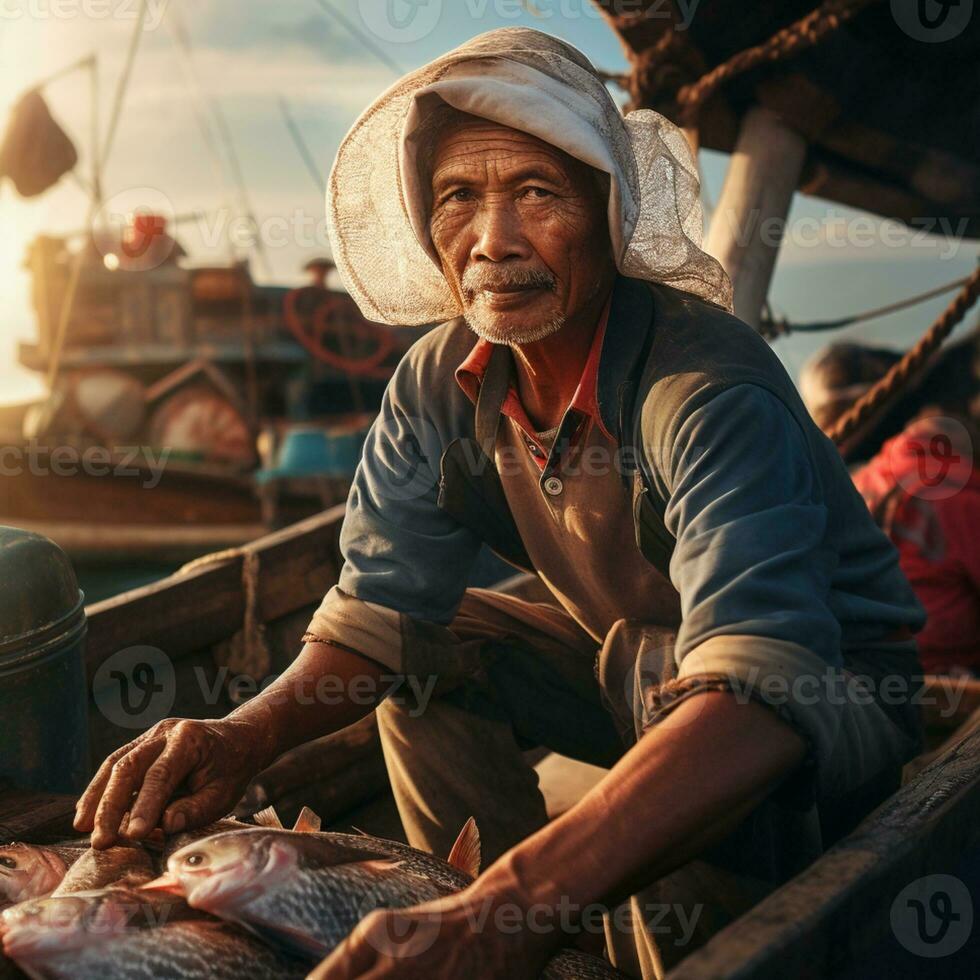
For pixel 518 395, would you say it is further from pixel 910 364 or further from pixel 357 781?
pixel 910 364

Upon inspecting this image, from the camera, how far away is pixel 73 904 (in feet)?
4.47

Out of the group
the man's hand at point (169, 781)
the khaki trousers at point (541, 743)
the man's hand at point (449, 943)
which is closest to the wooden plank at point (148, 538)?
the khaki trousers at point (541, 743)

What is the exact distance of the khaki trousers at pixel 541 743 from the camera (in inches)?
73.7

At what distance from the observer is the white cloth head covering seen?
74.2 inches

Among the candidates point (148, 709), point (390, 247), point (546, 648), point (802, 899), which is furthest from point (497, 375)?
point (148, 709)

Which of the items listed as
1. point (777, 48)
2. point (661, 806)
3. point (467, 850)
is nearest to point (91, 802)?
point (467, 850)

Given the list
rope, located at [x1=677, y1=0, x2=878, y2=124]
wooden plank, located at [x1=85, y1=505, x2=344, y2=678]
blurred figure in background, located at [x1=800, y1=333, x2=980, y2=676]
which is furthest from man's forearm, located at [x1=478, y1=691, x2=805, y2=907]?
rope, located at [x1=677, y1=0, x2=878, y2=124]

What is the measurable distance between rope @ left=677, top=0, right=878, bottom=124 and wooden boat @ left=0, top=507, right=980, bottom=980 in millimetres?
1847

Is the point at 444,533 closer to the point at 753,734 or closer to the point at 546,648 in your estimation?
the point at 546,648

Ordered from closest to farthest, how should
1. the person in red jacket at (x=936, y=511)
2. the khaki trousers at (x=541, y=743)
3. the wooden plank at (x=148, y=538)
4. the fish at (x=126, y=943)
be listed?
the fish at (x=126, y=943) < the khaki trousers at (x=541, y=743) < the person in red jacket at (x=936, y=511) < the wooden plank at (x=148, y=538)

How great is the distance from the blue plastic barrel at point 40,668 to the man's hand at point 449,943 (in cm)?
123

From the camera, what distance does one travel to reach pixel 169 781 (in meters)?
1.80

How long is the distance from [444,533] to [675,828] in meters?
0.98

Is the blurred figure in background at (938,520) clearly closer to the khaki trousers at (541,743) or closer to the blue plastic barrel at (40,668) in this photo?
the khaki trousers at (541,743)
